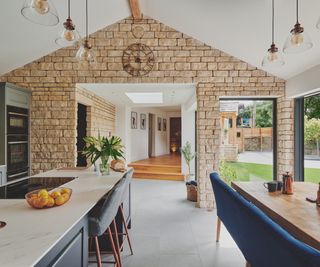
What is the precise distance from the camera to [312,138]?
12.3ft

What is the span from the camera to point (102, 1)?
348cm

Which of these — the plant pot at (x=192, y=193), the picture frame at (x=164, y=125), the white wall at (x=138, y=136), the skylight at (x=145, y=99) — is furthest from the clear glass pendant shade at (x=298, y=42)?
the picture frame at (x=164, y=125)

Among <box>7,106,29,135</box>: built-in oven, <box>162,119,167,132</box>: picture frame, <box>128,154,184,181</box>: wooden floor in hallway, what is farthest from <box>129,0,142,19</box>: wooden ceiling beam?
<box>162,119,167,132</box>: picture frame

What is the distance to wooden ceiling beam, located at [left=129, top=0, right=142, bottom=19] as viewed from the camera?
3.63 m

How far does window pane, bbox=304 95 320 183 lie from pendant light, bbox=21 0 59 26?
375cm

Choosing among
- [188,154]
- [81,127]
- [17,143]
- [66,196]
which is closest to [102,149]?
[66,196]

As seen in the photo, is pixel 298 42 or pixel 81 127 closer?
pixel 298 42

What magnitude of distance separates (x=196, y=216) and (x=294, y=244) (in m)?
2.97

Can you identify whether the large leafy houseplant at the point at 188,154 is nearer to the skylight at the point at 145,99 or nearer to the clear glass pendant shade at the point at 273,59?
the skylight at the point at 145,99

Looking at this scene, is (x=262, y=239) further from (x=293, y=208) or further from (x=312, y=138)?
(x=312, y=138)

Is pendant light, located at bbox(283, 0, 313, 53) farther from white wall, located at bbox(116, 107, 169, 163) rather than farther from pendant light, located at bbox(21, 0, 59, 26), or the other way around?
white wall, located at bbox(116, 107, 169, 163)

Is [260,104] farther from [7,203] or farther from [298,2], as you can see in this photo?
[7,203]

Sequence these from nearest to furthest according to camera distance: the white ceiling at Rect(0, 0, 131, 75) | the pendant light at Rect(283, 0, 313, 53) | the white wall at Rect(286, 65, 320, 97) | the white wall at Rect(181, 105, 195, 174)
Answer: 1. the pendant light at Rect(283, 0, 313, 53)
2. the white ceiling at Rect(0, 0, 131, 75)
3. the white wall at Rect(286, 65, 320, 97)
4. the white wall at Rect(181, 105, 195, 174)

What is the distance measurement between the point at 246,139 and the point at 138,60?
8.42ft
